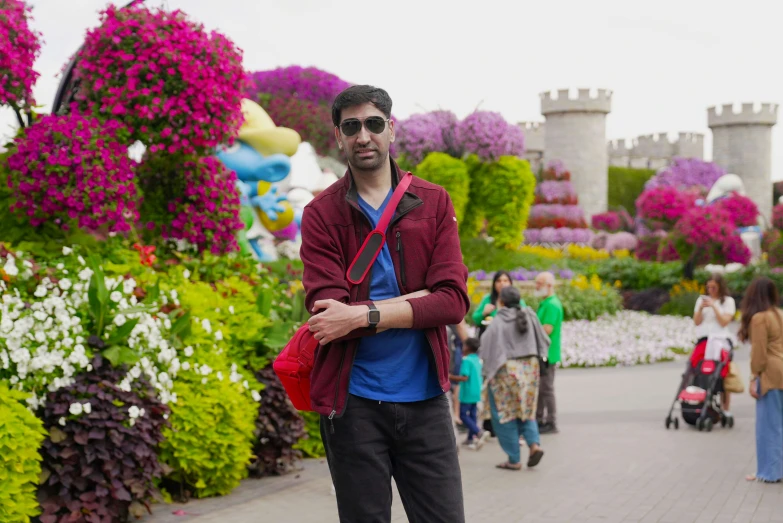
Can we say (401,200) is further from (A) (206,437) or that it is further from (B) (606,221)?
(B) (606,221)

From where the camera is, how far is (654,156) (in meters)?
58.5

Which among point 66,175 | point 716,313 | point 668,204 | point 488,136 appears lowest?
point 716,313

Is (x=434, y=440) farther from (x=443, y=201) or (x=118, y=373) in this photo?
(x=118, y=373)

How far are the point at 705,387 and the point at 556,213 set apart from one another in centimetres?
2952

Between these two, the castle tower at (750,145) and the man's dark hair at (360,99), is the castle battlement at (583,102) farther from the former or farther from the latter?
→ the man's dark hair at (360,99)

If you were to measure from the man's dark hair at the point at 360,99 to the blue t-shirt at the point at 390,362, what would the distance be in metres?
0.46

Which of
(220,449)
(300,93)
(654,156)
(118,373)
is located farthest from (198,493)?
(654,156)

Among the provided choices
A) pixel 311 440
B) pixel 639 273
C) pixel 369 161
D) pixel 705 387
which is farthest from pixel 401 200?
pixel 639 273

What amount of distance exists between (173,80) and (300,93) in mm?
36070

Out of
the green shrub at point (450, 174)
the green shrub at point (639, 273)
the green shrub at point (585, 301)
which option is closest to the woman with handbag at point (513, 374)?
the green shrub at point (585, 301)

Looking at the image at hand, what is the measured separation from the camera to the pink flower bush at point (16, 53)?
6.62 metres

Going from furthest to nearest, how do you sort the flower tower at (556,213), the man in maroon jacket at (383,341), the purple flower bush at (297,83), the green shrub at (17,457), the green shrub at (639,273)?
the purple flower bush at (297,83) → the flower tower at (556,213) → the green shrub at (639,273) → the green shrub at (17,457) → the man in maroon jacket at (383,341)

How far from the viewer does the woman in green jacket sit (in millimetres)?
8461

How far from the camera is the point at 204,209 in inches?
307
